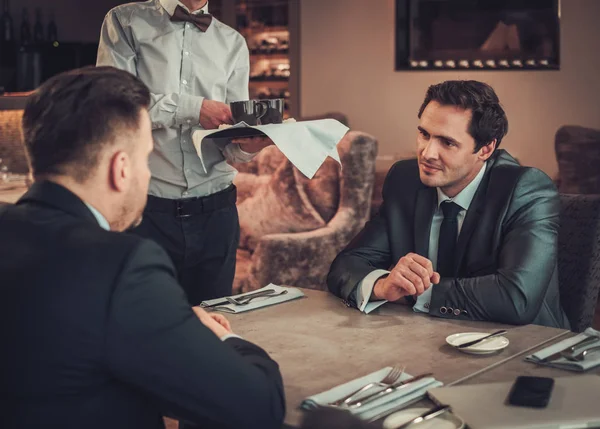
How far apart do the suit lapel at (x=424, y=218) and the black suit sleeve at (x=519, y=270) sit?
0.22 metres

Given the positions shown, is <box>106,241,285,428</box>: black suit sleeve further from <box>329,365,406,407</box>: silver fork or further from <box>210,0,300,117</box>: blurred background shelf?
<box>210,0,300,117</box>: blurred background shelf

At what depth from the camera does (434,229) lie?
99.1 inches

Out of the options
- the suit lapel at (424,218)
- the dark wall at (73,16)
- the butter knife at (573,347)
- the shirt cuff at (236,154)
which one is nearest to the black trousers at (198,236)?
the shirt cuff at (236,154)

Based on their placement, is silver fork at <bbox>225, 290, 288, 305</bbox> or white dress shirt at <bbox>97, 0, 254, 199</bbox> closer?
silver fork at <bbox>225, 290, 288, 305</bbox>

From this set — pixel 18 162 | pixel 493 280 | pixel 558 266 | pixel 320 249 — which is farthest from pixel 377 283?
pixel 18 162

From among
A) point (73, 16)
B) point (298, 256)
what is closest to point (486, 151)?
point (298, 256)

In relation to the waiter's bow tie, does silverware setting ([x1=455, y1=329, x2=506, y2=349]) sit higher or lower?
lower

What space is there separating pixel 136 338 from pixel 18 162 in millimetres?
4016

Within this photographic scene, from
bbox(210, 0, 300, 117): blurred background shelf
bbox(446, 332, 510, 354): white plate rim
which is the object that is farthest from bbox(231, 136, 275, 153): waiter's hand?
bbox(210, 0, 300, 117): blurred background shelf

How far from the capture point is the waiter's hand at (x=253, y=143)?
2.56m

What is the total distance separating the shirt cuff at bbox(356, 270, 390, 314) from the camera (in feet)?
7.22

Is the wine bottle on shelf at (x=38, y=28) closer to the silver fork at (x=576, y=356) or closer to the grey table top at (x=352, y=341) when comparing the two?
the grey table top at (x=352, y=341)

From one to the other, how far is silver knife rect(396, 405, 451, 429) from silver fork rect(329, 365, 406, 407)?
13 centimetres

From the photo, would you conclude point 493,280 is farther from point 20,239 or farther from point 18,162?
point 18,162
